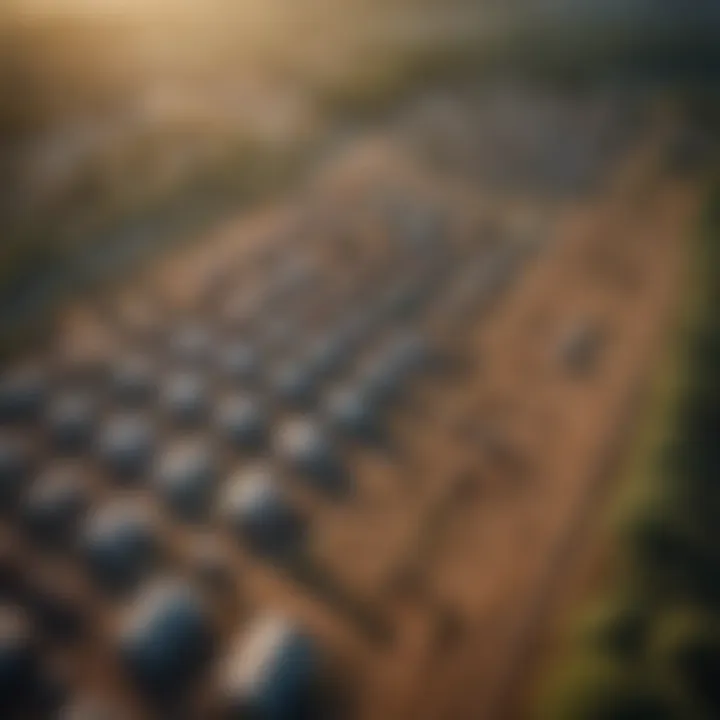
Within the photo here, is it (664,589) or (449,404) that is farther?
(449,404)

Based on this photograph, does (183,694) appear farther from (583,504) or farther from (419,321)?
(419,321)

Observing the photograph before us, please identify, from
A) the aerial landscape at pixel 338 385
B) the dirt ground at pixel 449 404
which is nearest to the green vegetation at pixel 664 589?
the aerial landscape at pixel 338 385

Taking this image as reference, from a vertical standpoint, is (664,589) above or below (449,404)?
below

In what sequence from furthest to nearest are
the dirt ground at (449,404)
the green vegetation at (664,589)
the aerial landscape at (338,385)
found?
the dirt ground at (449,404), the aerial landscape at (338,385), the green vegetation at (664,589)

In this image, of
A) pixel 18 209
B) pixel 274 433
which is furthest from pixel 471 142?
pixel 274 433

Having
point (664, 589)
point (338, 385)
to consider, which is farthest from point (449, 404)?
point (664, 589)

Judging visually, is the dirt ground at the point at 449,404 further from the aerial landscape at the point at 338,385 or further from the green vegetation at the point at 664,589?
the green vegetation at the point at 664,589

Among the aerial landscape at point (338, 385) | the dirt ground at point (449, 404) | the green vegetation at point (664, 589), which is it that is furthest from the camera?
the dirt ground at point (449, 404)

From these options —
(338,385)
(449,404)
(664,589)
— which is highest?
(449,404)

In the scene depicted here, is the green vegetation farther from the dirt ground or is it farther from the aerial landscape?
the dirt ground

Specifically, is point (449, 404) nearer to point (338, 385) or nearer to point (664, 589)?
point (338, 385)
